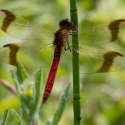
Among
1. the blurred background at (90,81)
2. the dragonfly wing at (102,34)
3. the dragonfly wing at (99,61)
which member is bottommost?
the blurred background at (90,81)

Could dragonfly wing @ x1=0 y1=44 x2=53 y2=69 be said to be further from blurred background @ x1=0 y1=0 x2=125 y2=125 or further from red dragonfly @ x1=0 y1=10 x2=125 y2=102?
blurred background @ x1=0 y1=0 x2=125 y2=125

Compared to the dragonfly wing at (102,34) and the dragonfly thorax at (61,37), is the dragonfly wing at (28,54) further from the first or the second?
the dragonfly wing at (102,34)

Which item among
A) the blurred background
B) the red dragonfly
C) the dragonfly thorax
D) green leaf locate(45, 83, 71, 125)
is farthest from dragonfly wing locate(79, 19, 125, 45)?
the blurred background

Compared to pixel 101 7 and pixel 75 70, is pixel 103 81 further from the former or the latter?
pixel 75 70

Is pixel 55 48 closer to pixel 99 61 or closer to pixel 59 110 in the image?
pixel 99 61

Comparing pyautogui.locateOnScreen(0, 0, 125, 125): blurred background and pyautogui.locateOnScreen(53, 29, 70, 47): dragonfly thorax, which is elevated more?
pyautogui.locateOnScreen(53, 29, 70, 47): dragonfly thorax

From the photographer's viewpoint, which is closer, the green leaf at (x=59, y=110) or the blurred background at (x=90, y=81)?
the green leaf at (x=59, y=110)

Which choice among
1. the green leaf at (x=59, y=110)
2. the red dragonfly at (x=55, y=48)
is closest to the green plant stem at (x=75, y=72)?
the green leaf at (x=59, y=110)

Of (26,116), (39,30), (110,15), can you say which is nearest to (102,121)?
(110,15)
